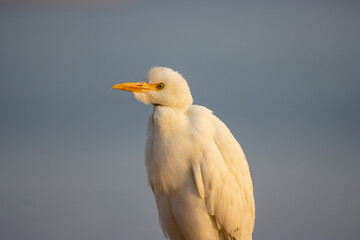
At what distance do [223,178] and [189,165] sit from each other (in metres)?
0.35

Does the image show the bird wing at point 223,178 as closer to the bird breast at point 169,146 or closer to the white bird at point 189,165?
the white bird at point 189,165

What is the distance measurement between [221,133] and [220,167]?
1.08ft

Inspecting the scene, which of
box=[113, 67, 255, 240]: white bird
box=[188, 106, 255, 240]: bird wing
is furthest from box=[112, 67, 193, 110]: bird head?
box=[188, 106, 255, 240]: bird wing

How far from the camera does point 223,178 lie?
3.52 m

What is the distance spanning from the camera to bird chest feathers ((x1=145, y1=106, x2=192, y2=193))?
10.9 ft

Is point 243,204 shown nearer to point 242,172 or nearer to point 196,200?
point 242,172

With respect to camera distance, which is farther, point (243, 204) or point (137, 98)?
point (243, 204)

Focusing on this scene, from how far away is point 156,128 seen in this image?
334 cm

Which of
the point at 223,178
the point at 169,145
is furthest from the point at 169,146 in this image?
the point at 223,178

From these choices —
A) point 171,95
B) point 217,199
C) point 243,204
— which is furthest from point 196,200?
point 171,95

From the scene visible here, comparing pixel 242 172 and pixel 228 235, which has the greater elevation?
pixel 242 172

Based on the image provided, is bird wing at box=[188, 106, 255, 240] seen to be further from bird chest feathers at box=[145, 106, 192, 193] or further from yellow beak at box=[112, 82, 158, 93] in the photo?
yellow beak at box=[112, 82, 158, 93]

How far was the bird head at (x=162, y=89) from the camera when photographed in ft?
10.8

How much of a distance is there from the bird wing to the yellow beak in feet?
1.63
